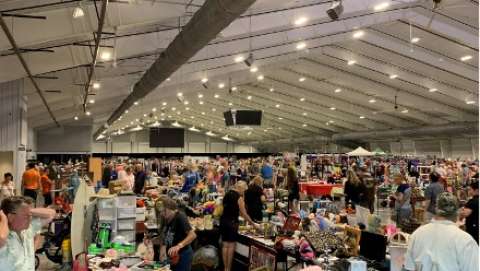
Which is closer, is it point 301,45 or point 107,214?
point 107,214

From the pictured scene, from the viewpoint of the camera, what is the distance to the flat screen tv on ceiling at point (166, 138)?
34344mm

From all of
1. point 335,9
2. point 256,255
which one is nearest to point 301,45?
point 335,9

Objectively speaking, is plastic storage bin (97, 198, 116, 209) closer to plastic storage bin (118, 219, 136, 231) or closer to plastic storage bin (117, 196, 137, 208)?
plastic storage bin (117, 196, 137, 208)

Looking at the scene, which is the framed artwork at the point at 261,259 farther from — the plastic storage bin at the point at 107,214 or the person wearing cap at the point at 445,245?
the person wearing cap at the point at 445,245

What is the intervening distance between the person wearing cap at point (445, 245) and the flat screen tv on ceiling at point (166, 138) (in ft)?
102

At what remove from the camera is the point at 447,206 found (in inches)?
132

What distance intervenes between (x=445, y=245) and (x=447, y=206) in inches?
9.6

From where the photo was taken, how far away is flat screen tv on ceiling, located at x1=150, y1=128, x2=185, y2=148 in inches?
1352

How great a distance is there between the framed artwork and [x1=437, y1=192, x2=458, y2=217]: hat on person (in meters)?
3.07

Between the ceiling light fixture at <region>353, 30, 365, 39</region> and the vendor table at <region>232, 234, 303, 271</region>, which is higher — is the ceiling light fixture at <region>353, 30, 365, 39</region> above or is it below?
above

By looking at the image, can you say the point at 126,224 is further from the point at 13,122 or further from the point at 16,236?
the point at 13,122

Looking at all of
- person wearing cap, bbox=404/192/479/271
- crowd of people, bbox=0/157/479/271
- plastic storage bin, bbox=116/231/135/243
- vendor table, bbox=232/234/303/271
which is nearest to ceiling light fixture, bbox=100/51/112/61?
crowd of people, bbox=0/157/479/271

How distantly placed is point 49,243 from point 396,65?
517 inches

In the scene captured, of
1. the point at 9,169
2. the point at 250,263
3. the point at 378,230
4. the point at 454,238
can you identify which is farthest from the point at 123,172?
the point at 454,238
